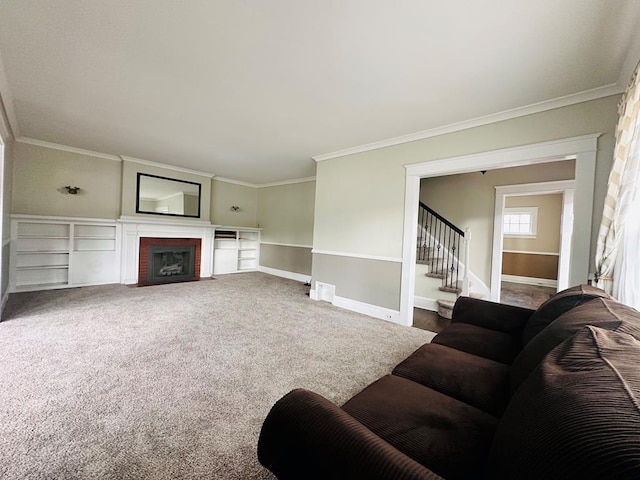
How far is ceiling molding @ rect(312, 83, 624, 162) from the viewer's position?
88.5 inches

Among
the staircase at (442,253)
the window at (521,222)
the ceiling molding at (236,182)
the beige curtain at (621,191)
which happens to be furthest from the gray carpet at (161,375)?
the window at (521,222)

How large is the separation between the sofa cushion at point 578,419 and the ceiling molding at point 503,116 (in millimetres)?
2563

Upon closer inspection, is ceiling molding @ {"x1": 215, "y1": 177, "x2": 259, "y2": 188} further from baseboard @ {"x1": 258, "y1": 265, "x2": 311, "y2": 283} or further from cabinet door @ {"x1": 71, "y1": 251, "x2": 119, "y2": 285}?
cabinet door @ {"x1": 71, "y1": 251, "x2": 119, "y2": 285}

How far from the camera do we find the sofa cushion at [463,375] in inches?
48.1

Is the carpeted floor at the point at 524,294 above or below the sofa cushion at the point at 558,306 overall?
below

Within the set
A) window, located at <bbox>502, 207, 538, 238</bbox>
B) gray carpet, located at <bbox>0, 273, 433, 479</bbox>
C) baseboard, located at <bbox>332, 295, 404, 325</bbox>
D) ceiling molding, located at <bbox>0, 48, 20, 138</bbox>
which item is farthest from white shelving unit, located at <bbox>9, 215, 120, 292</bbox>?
window, located at <bbox>502, 207, 538, 238</bbox>

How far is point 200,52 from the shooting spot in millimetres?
1990

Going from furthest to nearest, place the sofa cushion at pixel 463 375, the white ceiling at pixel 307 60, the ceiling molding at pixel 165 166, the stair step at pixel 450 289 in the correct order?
the ceiling molding at pixel 165 166 < the stair step at pixel 450 289 < the white ceiling at pixel 307 60 < the sofa cushion at pixel 463 375

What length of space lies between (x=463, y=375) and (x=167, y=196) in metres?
6.14

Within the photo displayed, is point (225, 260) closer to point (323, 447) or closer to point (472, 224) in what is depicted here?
point (472, 224)

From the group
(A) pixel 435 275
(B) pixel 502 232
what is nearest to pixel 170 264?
(A) pixel 435 275

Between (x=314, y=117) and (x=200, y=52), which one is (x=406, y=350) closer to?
(x=314, y=117)

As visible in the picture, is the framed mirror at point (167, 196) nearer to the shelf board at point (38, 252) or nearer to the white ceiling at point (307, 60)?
the shelf board at point (38, 252)

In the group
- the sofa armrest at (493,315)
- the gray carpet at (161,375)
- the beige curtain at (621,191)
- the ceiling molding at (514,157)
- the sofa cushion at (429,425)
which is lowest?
the gray carpet at (161,375)
